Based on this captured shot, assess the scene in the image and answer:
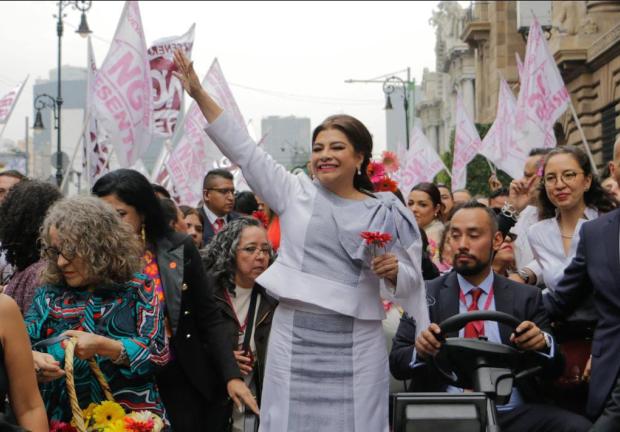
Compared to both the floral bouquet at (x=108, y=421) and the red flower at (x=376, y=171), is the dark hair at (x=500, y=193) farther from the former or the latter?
the floral bouquet at (x=108, y=421)

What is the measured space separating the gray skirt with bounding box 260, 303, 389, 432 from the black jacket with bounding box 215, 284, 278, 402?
1.58 meters

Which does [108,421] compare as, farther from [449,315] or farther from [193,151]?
[193,151]

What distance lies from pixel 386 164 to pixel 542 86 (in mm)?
8514

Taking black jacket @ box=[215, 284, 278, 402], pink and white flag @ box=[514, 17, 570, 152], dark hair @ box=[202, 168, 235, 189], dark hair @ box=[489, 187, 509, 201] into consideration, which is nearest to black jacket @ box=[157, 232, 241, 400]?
black jacket @ box=[215, 284, 278, 402]

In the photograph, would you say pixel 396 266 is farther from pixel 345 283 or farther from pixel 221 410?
pixel 221 410

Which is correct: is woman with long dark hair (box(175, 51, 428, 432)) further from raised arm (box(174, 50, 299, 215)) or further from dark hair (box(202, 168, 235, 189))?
dark hair (box(202, 168, 235, 189))

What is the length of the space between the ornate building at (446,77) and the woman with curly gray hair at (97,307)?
67.9 meters

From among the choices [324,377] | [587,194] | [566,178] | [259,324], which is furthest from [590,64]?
[324,377]

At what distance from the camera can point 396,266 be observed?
4.22m

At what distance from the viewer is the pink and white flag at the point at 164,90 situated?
13.8 m

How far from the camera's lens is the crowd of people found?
13.6 ft

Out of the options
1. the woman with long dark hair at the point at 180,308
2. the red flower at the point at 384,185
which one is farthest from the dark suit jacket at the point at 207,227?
the red flower at the point at 384,185

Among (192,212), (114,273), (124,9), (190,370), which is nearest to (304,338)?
(114,273)

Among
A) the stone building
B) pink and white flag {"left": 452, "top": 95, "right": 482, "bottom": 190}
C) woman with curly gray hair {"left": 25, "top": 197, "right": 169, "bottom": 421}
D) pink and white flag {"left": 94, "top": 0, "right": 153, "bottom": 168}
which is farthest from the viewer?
the stone building
